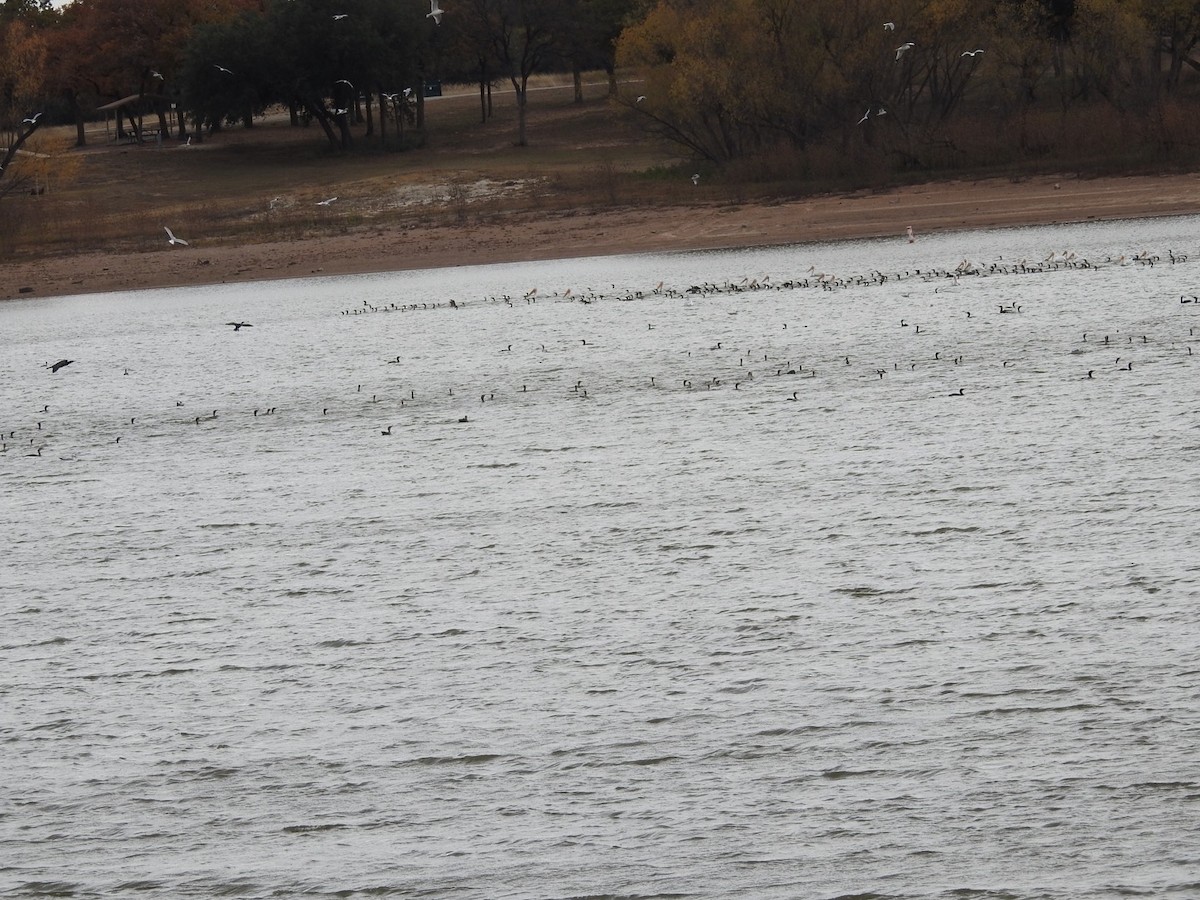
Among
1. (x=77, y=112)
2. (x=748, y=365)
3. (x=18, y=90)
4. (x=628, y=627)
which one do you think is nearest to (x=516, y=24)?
(x=77, y=112)

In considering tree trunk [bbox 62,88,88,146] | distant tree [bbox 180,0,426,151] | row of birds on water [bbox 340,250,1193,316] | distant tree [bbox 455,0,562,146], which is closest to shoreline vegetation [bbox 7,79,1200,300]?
distant tree [bbox 180,0,426,151]

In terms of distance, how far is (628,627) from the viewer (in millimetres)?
12141

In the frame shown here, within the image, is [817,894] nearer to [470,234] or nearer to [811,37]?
[470,234]

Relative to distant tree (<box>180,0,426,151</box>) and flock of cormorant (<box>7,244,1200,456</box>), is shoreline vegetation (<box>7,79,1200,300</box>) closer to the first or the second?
distant tree (<box>180,0,426,151</box>)

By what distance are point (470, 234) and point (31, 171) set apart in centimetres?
2086

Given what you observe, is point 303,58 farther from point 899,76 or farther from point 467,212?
point 899,76

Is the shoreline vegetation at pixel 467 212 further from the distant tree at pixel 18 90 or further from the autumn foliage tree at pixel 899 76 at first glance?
the autumn foliage tree at pixel 899 76

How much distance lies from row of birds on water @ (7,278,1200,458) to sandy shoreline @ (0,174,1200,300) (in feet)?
57.0

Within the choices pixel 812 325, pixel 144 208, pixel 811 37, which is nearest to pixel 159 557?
pixel 812 325

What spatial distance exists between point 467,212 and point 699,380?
1168 inches

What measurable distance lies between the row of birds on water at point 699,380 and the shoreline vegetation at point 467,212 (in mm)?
17397

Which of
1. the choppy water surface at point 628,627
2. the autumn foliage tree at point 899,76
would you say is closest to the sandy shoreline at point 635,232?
the autumn foliage tree at point 899,76

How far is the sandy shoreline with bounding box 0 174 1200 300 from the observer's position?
136 feet

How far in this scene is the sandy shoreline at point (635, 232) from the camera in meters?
41.5
